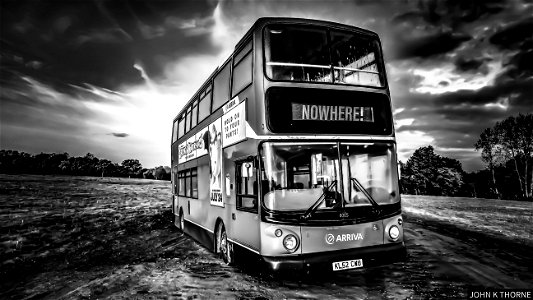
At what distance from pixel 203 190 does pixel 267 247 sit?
4.99 metres

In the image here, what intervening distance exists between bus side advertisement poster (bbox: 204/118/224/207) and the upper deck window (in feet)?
9.54

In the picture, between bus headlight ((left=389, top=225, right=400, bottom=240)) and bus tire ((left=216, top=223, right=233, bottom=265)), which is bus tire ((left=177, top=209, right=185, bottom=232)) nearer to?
bus tire ((left=216, top=223, right=233, bottom=265))

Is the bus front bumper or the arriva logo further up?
the arriva logo

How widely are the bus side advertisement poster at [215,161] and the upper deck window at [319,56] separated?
2.91m

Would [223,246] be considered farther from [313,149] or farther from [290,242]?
[313,149]

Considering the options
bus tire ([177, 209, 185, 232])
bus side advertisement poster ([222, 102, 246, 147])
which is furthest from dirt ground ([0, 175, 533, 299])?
bus side advertisement poster ([222, 102, 246, 147])

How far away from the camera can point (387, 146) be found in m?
6.67

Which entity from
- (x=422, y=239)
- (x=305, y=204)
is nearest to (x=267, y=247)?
(x=305, y=204)

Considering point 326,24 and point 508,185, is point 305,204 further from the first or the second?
point 508,185

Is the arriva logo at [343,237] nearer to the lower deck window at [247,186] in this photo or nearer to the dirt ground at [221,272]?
the dirt ground at [221,272]

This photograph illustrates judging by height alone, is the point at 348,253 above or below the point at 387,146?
below

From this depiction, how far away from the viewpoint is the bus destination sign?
6191 millimetres

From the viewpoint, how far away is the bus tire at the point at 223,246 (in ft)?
26.5

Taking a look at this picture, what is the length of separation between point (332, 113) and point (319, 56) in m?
1.20
